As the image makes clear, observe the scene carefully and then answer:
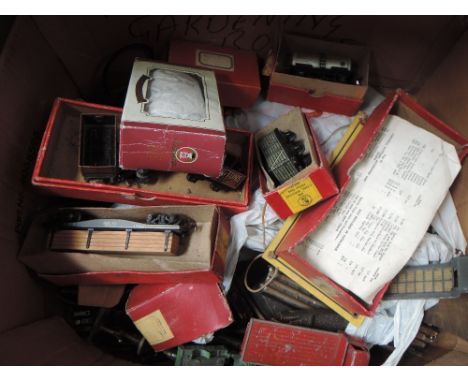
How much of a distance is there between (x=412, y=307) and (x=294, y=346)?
401 mm

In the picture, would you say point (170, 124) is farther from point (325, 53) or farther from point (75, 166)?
point (325, 53)

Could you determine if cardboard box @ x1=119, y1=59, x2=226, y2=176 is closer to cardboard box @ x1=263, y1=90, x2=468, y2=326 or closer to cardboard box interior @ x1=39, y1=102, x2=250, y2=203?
cardboard box interior @ x1=39, y1=102, x2=250, y2=203

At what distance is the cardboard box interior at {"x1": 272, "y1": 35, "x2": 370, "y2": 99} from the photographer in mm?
1373

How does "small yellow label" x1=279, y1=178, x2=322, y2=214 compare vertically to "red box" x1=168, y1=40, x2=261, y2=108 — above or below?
below

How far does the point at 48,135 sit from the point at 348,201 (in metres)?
0.93

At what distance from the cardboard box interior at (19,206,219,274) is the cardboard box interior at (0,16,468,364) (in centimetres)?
5

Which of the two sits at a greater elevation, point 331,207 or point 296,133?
point 296,133

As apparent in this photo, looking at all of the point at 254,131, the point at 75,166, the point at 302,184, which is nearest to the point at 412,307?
the point at 302,184

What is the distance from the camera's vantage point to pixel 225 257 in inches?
51.6

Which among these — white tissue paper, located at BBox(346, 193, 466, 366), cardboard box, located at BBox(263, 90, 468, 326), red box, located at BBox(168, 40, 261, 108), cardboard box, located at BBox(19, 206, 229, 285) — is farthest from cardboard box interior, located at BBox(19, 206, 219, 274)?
white tissue paper, located at BBox(346, 193, 466, 366)

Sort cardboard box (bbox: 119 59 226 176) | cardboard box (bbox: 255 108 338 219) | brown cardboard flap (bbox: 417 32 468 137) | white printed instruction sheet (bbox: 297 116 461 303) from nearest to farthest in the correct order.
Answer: cardboard box (bbox: 119 59 226 176) → cardboard box (bbox: 255 108 338 219) → white printed instruction sheet (bbox: 297 116 461 303) → brown cardboard flap (bbox: 417 32 468 137)

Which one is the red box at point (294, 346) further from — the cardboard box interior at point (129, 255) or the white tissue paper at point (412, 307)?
the cardboard box interior at point (129, 255)

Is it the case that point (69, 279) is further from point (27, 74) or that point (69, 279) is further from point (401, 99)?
point (401, 99)

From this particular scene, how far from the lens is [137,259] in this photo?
1170 mm
